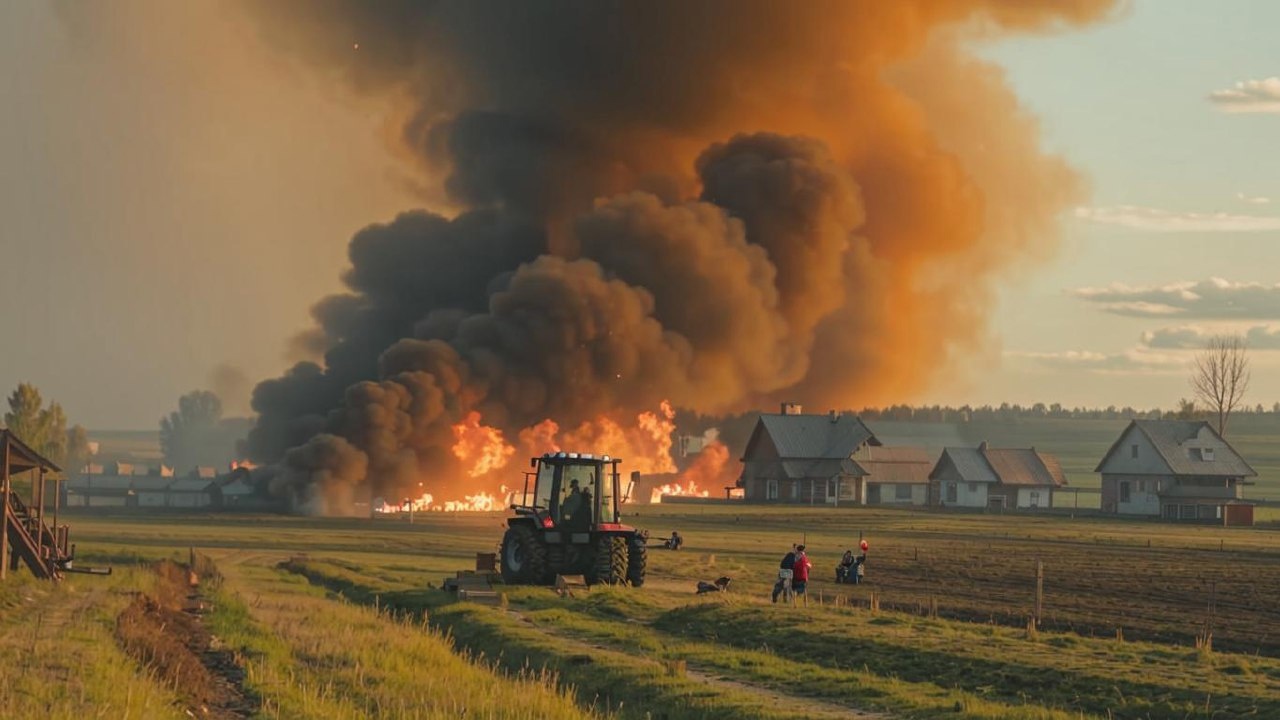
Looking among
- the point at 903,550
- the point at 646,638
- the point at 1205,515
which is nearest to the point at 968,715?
the point at 646,638

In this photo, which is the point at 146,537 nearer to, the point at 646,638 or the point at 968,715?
the point at 646,638

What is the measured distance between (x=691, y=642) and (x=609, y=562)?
12143mm

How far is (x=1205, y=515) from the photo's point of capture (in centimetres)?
11606

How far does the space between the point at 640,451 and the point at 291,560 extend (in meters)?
54.7

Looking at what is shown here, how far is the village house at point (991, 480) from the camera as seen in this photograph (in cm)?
13462

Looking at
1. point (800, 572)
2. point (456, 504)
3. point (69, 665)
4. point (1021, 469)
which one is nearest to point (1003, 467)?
point (1021, 469)

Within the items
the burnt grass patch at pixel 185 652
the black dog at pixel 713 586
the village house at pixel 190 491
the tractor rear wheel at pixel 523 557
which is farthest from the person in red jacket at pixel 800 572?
the village house at pixel 190 491

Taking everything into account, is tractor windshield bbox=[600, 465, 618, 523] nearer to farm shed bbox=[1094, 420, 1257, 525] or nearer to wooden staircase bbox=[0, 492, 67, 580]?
wooden staircase bbox=[0, 492, 67, 580]

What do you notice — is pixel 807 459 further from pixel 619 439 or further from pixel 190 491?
pixel 190 491

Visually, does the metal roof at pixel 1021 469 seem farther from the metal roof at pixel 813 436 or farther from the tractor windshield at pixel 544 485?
the tractor windshield at pixel 544 485

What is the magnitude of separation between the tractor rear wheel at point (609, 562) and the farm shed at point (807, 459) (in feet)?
284

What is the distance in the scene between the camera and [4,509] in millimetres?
46031

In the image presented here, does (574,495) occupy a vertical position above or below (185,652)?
above

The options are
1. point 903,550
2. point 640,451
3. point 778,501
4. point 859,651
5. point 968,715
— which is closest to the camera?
point 968,715
